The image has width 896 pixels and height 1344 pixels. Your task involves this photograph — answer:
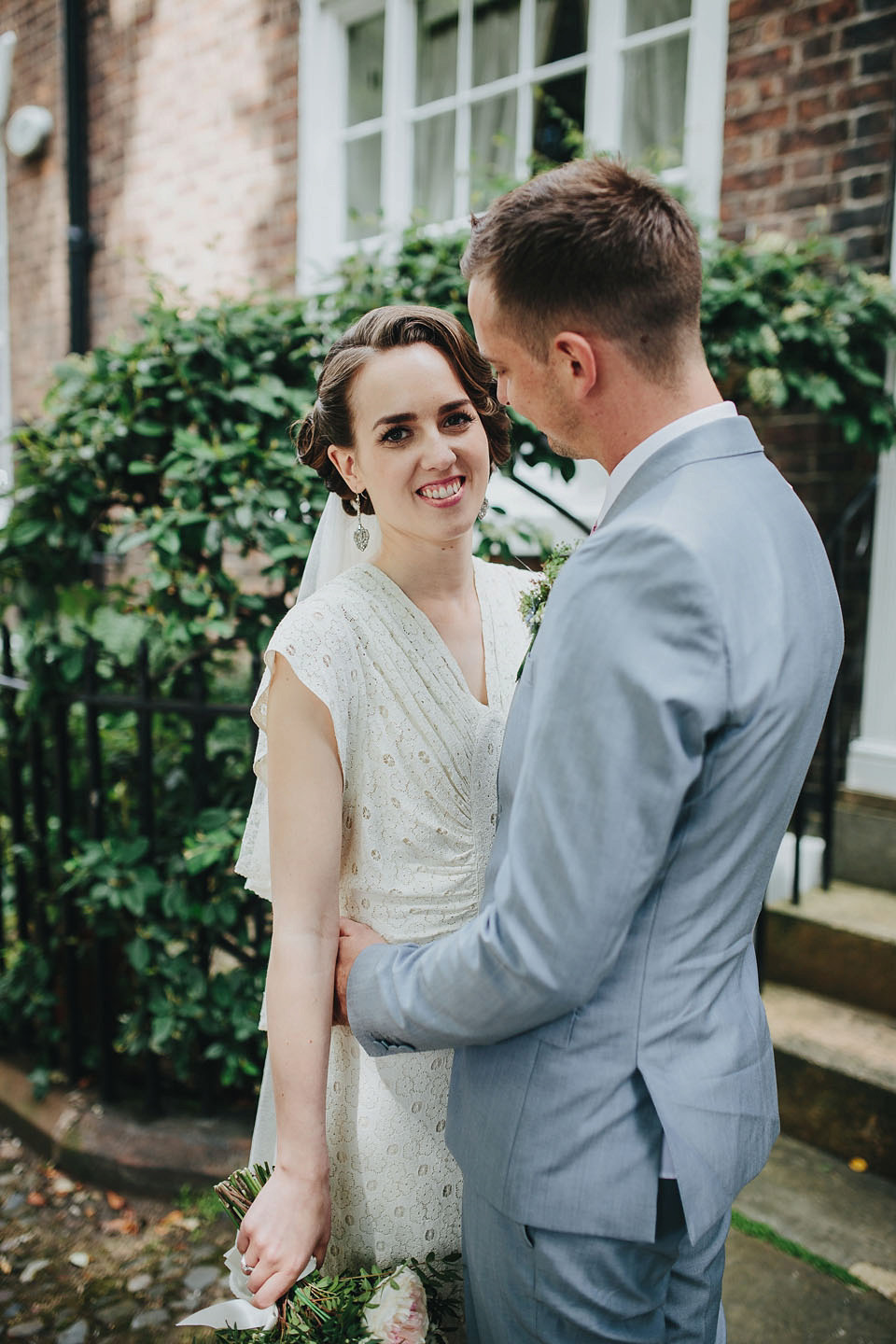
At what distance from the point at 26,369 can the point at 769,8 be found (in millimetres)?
6298

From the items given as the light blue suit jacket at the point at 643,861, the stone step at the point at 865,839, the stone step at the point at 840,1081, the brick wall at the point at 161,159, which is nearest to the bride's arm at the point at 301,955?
the light blue suit jacket at the point at 643,861

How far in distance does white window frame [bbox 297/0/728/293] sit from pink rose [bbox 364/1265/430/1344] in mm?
3853

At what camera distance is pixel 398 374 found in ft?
5.23

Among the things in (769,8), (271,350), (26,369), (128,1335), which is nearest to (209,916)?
(128,1335)

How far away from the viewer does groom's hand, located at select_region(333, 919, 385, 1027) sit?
1.47m

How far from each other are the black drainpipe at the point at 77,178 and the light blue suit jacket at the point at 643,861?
721 centimetres

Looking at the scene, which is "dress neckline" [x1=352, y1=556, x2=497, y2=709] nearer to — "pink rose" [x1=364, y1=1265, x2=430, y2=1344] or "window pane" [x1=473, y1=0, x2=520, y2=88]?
"pink rose" [x1=364, y1=1265, x2=430, y2=1344]

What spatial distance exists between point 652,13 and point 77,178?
4678 mm

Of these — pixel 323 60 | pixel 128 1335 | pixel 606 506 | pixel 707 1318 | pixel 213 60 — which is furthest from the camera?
pixel 213 60

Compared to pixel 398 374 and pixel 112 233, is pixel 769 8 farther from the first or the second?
pixel 112 233

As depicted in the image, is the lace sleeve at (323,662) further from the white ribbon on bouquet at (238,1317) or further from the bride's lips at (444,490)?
the white ribbon on bouquet at (238,1317)

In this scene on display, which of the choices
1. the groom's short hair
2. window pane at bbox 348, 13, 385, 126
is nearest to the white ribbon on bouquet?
the groom's short hair

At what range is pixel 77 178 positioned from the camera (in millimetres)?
7277

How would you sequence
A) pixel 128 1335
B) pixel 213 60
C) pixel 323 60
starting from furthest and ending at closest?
pixel 213 60 < pixel 323 60 < pixel 128 1335
